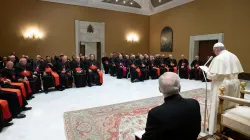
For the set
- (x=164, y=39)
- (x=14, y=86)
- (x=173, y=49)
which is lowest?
(x=14, y=86)

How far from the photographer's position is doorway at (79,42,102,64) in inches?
475

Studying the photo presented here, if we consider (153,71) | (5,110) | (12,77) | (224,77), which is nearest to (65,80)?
(12,77)

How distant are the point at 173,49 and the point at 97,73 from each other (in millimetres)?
6776

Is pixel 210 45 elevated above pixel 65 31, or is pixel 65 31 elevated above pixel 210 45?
pixel 65 31

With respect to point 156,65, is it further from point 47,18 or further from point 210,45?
point 47,18

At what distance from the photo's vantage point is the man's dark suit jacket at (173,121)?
1258mm

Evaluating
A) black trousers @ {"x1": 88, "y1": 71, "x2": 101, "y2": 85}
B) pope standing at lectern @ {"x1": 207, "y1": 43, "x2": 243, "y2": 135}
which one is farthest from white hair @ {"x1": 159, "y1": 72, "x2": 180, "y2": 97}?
black trousers @ {"x1": 88, "y1": 71, "x2": 101, "y2": 85}

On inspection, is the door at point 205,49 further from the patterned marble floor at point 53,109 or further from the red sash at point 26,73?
the red sash at point 26,73

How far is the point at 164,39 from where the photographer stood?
12.8m

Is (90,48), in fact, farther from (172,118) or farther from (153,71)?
(172,118)

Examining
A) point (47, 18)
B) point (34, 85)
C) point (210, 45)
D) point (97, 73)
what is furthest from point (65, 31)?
point (210, 45)

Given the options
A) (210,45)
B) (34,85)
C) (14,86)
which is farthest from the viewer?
(210,45)

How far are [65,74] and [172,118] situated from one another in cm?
622

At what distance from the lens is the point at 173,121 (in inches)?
49.4
